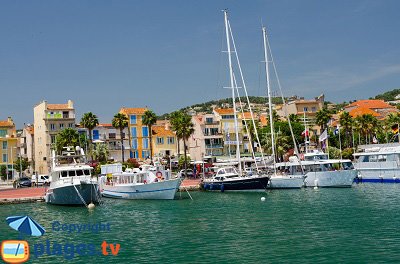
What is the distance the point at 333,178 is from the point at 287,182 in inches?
238

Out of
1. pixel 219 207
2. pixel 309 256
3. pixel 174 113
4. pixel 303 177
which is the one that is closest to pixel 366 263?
pixel 309 256

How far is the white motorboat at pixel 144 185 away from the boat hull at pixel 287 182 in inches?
557

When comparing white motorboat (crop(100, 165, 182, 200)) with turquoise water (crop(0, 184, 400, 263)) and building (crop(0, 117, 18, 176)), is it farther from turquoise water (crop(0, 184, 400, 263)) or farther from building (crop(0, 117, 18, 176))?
building (crop(0, 117, 18, 176))

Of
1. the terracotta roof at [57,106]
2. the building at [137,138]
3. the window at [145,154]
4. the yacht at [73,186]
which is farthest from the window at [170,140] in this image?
the yacht at [73,186]

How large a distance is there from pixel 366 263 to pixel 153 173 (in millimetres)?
35854

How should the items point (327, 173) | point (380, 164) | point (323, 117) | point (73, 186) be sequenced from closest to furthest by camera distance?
point (73, 186) < point (327, 173) < point (380, 164) < point (323, 117)

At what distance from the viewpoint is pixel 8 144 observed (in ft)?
365

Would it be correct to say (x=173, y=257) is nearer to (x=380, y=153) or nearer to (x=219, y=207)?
(x=219, y=207)

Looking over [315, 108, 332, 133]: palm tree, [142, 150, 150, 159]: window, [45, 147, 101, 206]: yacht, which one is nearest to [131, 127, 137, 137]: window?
[142, 150, 150, 159]: window

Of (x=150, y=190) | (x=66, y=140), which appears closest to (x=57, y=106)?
(x=66, y=140)

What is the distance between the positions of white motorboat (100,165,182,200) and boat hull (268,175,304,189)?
14.1 m

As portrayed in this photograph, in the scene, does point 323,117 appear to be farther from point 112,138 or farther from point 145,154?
point 112,138

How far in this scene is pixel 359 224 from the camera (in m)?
33.0

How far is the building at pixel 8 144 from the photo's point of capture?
359ft
